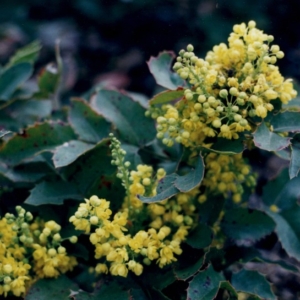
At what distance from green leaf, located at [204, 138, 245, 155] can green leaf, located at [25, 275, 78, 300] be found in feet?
1.49

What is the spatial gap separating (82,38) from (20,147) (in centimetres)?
142

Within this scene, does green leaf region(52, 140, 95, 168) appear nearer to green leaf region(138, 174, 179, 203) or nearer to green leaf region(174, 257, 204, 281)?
green leaf region(138, 174, 179, 203)

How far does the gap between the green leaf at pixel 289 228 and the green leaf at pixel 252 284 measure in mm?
92

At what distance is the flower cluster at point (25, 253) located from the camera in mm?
1104

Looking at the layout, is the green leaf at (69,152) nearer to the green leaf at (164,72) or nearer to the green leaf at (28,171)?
the green leaf at (28,171)

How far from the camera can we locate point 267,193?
4.60 feet

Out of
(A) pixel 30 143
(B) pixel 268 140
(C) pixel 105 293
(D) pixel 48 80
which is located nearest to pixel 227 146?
(B) pixel 268 140

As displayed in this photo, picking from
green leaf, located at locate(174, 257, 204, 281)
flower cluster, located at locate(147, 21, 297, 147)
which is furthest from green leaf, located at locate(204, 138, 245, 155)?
green leaf, located at locate(174, 257, 204, 281)

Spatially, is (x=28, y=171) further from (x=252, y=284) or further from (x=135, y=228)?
(x=252, y=284)

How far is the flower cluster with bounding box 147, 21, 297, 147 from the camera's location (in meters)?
1.07

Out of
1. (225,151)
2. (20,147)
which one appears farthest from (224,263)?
(20,147)

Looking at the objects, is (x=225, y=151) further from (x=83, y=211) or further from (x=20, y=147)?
(x=20, y=147)

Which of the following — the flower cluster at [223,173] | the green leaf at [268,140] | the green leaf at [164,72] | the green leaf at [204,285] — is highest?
the green leaf at [164,72]

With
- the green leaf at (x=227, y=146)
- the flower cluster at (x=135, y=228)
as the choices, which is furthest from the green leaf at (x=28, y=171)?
the green leaf at (x=227, y=146)
